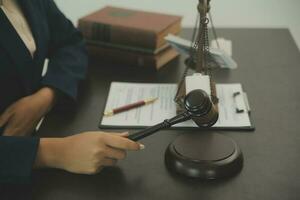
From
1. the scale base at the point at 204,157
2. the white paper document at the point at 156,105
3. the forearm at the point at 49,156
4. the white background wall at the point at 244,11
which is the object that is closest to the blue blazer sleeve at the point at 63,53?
the white paper document at the point at 156,105

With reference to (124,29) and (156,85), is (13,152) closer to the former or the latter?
(156,85)

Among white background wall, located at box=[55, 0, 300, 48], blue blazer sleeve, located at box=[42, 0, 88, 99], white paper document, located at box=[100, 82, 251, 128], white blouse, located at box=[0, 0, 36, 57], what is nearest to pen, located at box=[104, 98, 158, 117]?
white paper document, located at box=[100, 82, 251, 128]

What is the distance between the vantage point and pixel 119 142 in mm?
857

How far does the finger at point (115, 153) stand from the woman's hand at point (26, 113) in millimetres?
352

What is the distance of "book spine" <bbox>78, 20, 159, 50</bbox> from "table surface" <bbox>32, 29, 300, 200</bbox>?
3.4 inches

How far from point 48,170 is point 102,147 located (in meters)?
0.13

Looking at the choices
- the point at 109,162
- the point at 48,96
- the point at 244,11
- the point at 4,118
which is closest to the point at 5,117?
the point at 4,118

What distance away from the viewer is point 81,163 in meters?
0.86

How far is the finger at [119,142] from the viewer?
0.86 meters

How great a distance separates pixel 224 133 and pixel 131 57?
51 cm

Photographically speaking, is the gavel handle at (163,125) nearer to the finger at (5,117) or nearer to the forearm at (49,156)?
the forearm at (49,156)

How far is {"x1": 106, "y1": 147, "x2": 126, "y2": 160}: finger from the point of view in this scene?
33.9 inches

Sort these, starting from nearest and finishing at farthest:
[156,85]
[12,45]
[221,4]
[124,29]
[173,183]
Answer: [173,183] < [12,45] < [156,85] < [124,29] < [221,4]

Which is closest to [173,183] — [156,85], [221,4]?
[156,85]
